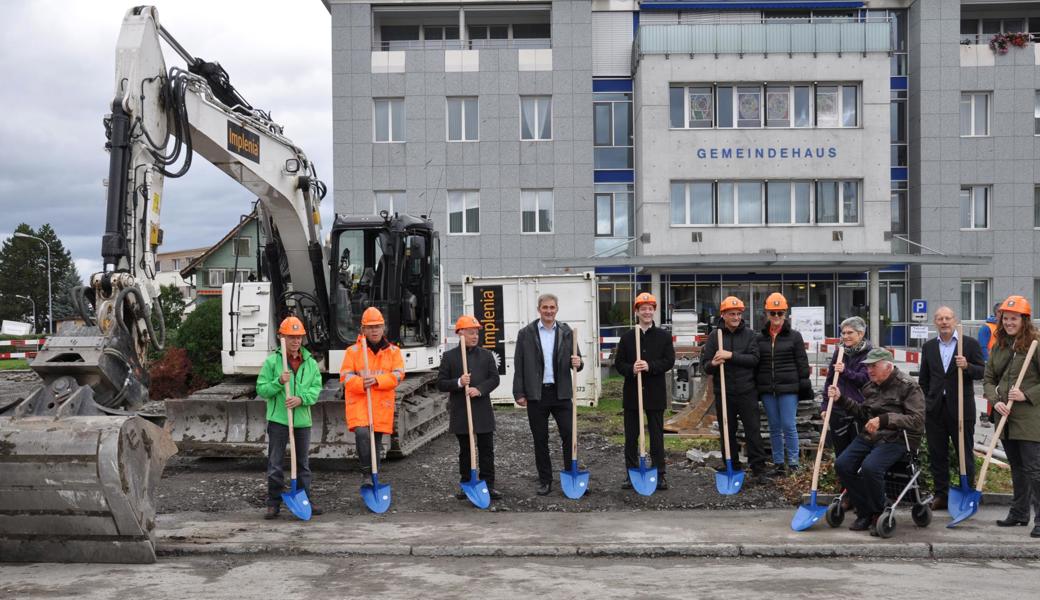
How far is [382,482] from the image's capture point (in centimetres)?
1020

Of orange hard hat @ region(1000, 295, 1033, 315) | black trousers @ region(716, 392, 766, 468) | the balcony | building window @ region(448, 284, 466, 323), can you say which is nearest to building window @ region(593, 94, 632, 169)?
the balcony

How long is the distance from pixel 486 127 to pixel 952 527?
2282 cm

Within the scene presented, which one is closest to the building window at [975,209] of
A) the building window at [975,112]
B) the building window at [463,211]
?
the building window at [975,112]

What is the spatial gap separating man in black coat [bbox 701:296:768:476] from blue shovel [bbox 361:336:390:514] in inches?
138

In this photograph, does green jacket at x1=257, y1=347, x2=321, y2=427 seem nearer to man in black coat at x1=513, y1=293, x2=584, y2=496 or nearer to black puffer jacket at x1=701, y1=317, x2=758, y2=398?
man in black coat at x1=513, y1=293, x2=584, y2=496

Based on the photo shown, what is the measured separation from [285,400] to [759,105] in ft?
77.1

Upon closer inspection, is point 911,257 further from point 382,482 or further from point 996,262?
point 382,482

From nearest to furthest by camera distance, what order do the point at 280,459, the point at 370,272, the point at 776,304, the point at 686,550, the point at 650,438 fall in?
the point at 686,550
the point at 280,459
the point at 650,438
the point at 776,304
the point at 370,272

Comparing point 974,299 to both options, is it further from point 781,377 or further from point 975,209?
point 781,377

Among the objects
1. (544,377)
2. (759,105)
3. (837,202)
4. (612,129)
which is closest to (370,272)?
(544,377)

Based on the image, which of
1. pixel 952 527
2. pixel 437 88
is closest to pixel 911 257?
pixel 437 88

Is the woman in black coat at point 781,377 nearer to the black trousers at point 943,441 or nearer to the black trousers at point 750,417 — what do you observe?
the black trousers at point 750,417

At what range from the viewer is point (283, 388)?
27.7ft

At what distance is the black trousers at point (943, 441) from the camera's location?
830 cm
